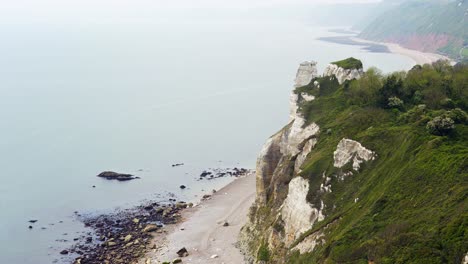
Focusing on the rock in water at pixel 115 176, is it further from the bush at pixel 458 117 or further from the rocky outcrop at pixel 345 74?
the bush at pixel 458 117

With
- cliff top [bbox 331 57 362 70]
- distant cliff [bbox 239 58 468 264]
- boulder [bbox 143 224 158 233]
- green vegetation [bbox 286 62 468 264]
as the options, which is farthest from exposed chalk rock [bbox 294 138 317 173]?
boulder [bbox 143 224 158 233]

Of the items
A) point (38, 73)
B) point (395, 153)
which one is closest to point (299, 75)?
point (395, 153)

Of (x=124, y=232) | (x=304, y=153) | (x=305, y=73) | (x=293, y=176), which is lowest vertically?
(x=124, y=232)

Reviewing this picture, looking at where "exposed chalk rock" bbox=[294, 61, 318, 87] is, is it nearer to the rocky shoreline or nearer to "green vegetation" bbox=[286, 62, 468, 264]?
"green vegetation" bbox=[286, 62, 468, 264]

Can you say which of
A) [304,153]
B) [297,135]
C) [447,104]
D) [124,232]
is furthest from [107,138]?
[447,104]

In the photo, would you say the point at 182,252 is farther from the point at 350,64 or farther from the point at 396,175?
the point at 350,64

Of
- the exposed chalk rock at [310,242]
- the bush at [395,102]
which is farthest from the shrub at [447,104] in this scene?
the exposed chalk rock at [310,242]

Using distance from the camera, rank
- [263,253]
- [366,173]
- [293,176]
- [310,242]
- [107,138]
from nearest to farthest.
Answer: [310,242] < [366,173] < [263,253] < [293,176] < [107,138]
